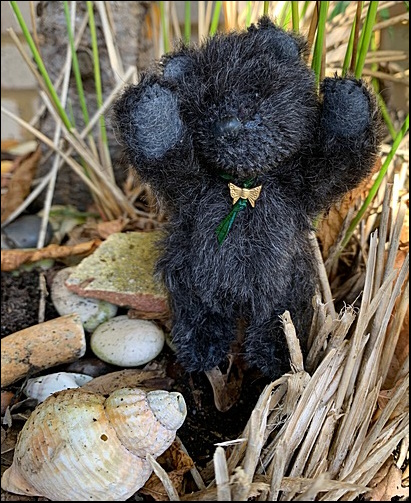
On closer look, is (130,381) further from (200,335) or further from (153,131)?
(153,131)

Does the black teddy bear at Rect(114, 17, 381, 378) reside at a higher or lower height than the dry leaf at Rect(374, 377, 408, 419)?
higher

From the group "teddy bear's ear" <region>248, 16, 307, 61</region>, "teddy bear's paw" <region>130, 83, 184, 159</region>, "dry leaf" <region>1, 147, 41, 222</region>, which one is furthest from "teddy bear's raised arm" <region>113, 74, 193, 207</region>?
"dry leaf" <region>1, 147, 41, 222</region>

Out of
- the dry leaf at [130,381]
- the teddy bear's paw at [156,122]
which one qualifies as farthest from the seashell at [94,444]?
the teddy bear's paw at [156,122]

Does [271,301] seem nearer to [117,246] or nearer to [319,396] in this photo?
[319,396]

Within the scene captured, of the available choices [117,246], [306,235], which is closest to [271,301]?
[306,235]

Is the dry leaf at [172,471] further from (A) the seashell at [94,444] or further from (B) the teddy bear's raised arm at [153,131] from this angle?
(B) the teddy bear's raised arm at [153,131]

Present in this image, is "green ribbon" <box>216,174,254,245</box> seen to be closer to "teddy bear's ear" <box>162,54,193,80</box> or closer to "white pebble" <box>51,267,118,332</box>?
"teddy bear's ear" <box>162,54,193,80</box>
